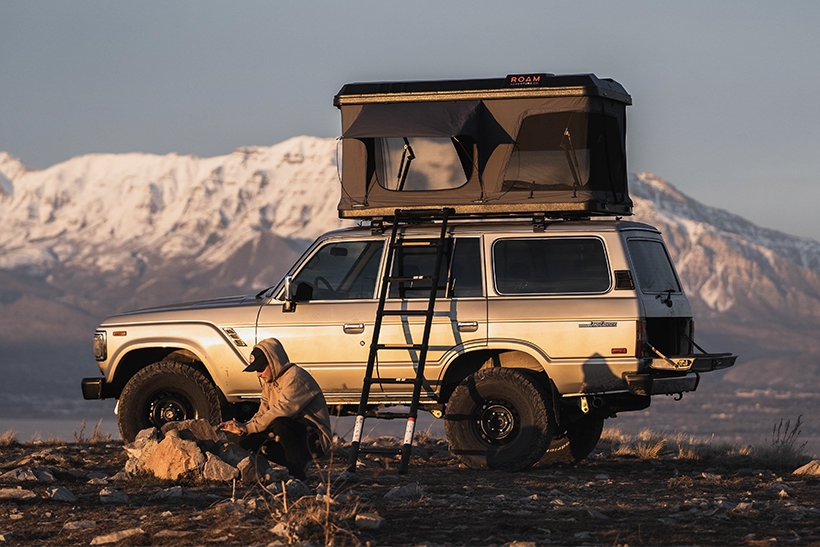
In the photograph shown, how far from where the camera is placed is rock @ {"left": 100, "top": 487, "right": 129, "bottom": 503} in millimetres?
9422

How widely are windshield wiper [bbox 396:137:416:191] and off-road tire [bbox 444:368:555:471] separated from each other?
6.89 feet

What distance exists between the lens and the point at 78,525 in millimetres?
8430

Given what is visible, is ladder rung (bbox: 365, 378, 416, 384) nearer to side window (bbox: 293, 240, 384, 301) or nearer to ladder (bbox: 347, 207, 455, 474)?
ladder (bbox: 347, 207, 455, 474)

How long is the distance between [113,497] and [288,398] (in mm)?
1618

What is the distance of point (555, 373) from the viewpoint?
11.6 metres

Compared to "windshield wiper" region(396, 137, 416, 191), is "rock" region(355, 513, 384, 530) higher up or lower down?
lower down

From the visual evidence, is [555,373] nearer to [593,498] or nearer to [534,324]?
[534,324]

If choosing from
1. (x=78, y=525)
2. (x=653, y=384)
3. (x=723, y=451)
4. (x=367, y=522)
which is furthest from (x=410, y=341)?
(x=723, y=451)

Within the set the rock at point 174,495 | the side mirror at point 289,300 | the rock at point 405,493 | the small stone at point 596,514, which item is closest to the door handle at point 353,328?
the side mirror at point 289,300

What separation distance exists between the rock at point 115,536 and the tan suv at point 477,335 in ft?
13.9

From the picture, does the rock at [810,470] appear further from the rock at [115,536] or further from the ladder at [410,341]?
the rock at [115,536]

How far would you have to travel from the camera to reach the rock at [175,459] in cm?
1024

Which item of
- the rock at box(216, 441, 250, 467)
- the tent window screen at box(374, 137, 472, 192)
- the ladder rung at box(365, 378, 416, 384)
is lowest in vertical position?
the rock at box(216, 441, 250, 467)

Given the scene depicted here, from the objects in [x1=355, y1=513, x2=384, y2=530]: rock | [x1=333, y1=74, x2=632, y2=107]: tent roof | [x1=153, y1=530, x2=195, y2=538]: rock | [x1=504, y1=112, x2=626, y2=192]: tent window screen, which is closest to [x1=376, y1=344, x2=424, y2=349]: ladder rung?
[x1=504, y1=112, x2=626, y2=192]: tent window screen
